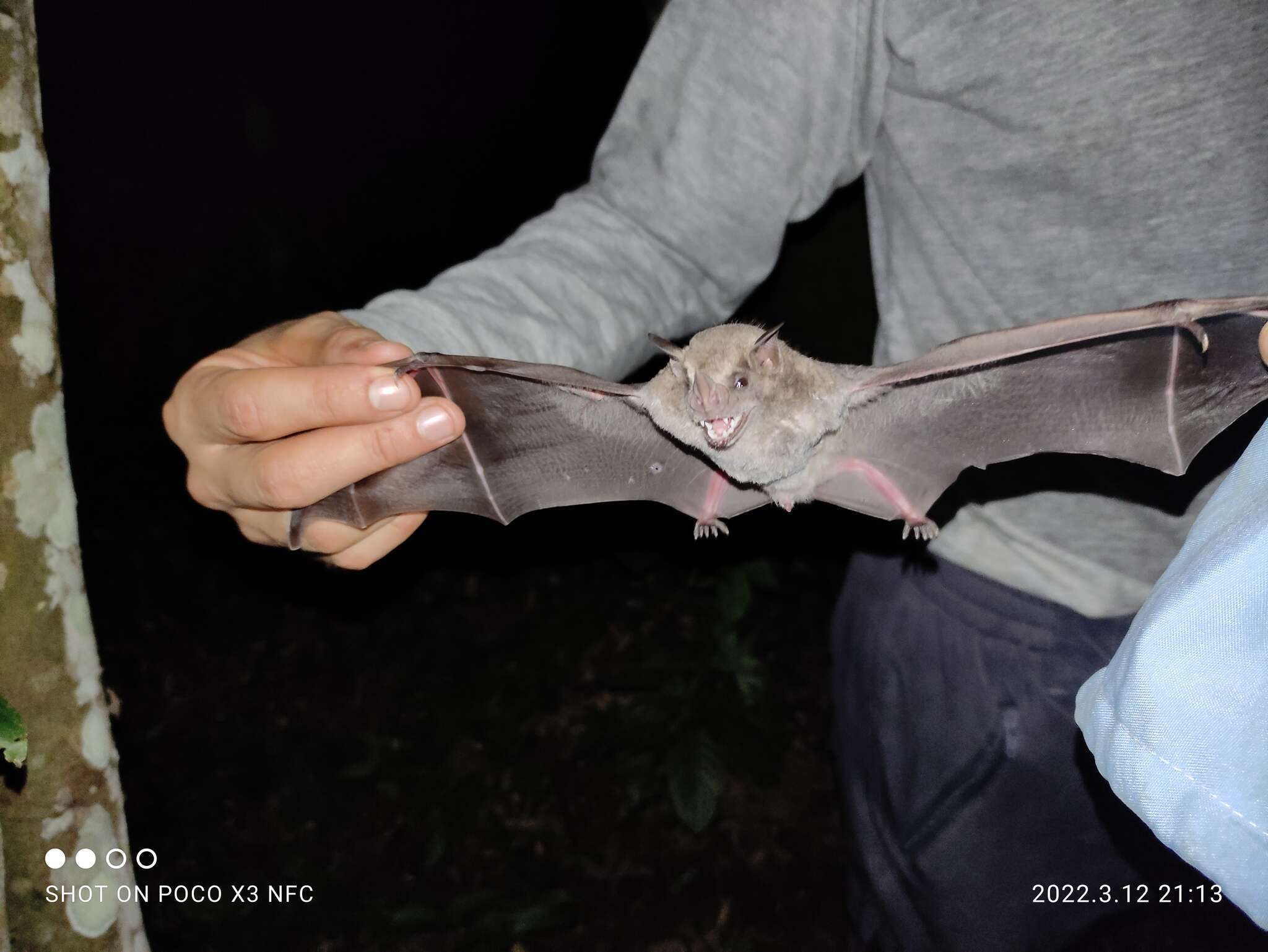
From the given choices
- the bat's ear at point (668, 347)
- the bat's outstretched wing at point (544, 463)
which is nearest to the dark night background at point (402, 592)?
the bat's outstretched wing at point (544, 463)

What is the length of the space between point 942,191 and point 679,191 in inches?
31.4

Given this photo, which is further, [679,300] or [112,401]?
[112,401]

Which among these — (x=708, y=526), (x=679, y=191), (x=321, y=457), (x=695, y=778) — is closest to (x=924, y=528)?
(x=708, y=526)

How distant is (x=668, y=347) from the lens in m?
1.97

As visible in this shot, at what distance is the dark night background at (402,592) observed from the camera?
454 cm

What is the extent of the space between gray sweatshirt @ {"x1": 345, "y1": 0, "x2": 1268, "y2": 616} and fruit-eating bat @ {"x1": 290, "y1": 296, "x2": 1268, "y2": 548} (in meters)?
0.18

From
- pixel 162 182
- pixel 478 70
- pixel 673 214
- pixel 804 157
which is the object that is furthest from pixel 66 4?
pixel 804 157

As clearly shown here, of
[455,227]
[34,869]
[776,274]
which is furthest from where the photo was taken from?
[455,227]

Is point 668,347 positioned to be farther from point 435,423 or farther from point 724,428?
point 435,423

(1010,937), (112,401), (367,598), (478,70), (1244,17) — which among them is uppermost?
(478,70)

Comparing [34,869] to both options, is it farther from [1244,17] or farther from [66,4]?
[66,4]

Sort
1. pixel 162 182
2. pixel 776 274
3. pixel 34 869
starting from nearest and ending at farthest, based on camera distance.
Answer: pixel 34 869
pixel 162 182
pixel 776 274

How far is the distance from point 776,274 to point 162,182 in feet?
12.6

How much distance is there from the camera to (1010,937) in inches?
108
